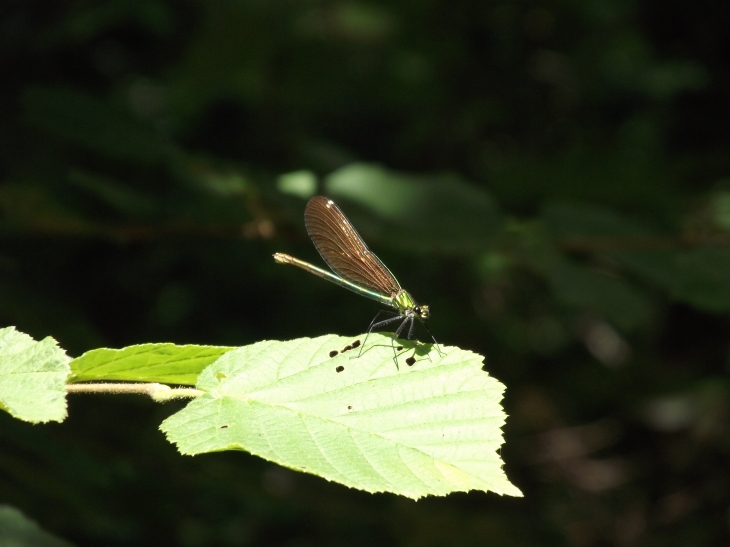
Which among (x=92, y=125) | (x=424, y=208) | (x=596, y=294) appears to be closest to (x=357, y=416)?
(x=424, y=208)

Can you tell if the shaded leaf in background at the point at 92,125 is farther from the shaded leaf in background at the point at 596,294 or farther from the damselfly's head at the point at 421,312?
the shaded leaf in background at the point at 596,294

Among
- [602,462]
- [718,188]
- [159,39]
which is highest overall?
[159,39]

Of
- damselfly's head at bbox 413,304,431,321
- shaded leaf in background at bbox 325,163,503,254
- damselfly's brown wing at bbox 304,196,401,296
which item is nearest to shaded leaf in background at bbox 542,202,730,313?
shaded leaf in background at bbox 325,163,503,254

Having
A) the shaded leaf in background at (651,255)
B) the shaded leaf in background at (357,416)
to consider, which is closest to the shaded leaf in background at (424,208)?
the shaded leaf in background at (651,255)

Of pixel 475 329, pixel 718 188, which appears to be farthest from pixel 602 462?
pixel 718 188

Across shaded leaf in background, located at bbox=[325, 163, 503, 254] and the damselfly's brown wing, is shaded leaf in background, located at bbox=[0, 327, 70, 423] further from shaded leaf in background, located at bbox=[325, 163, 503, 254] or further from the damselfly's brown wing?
shaded leaf in background, located at bbox=[325, 163, 503, 254]

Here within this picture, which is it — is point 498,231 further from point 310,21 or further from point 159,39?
point 310,21
